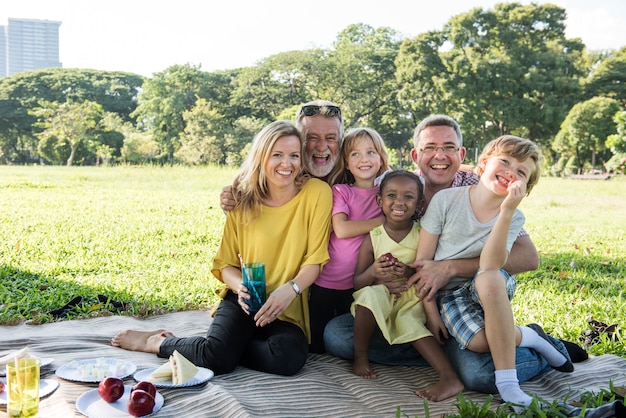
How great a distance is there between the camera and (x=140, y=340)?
3.71 meters

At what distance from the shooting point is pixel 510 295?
10.4 feet

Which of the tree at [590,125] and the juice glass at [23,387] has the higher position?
the tree at [590,125]

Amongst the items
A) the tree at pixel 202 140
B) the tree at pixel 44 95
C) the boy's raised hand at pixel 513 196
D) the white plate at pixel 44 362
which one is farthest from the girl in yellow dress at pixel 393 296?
the tree at pixel 44 95

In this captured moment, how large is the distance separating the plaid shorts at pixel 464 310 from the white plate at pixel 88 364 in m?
1.63

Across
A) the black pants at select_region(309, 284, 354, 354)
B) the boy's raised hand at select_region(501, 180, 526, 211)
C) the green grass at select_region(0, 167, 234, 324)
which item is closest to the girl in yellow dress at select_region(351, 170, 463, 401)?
the black pants at select_region(309, 284, 354, 354)

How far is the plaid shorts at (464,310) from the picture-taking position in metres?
3.06

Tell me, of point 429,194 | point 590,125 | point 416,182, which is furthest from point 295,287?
point 590,125

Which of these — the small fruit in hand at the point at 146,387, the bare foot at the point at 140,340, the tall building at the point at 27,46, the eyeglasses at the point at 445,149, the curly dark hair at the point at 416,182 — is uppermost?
the tall building at the point at 27,46

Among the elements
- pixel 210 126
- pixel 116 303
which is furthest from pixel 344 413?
pixel 210 126

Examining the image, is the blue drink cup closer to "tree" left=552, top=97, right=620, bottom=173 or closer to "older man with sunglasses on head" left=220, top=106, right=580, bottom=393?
"older man with sunglasses on head" left=220, top=106, right=580, bottom=393

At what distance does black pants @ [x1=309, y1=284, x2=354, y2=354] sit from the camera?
11.8 feet

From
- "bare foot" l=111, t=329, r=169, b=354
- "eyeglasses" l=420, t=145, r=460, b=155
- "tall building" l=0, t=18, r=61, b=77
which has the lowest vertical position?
"bare foot" l=111, t=329, r=169, b=354

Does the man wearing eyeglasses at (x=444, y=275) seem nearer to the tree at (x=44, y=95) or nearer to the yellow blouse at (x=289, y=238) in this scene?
the yellow blouse at (x=289, y=238)

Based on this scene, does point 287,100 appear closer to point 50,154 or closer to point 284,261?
point 50,154
